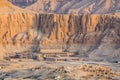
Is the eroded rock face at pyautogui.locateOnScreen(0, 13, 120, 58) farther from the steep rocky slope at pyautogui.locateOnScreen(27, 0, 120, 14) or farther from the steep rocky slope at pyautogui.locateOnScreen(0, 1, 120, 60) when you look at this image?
the steep rocky slope at pyautogui.locateOnScreen(27, 0, 120, 14)

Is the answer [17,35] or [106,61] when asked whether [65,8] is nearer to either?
[17,35]

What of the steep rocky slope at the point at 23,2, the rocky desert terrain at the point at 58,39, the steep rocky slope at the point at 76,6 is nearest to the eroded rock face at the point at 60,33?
the rocky desert terrain at the point at 58,39

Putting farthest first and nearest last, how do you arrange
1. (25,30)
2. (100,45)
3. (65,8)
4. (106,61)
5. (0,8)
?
(65,8) < (0,8) < (25,30) < (100,45) < (106,61)

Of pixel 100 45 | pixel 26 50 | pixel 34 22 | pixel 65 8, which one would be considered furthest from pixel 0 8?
pixel 65 8

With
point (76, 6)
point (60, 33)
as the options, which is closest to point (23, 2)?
point (76, 6)

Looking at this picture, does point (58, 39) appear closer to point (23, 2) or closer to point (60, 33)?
point (60, 33)

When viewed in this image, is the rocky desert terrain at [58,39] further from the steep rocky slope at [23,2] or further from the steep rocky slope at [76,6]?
the steep rocky slope at [23,2]

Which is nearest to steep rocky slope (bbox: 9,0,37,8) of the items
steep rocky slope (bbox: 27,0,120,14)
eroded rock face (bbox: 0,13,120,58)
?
steep rocky slope (bbox: 27,0,120,14)
